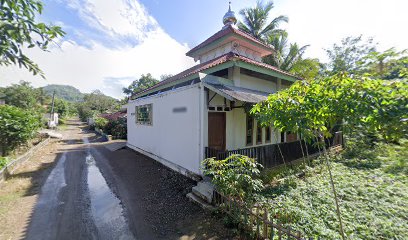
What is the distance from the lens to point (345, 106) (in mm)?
2420

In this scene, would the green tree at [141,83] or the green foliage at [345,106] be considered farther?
the green tree at [141,83]

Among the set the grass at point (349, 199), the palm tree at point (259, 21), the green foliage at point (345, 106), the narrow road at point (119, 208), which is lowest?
the narrow road at point (119, 208)

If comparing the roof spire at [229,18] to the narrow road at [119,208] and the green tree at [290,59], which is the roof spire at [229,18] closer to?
the green tree at [290,59]

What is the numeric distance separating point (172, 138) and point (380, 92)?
6936 mm

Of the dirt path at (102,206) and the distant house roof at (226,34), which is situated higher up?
the distant house roof at (226,34)

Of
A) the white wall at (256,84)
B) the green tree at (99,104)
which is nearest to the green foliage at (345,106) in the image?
the white wall at (256,84)

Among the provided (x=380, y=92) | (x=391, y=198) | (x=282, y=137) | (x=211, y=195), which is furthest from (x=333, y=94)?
(x=282, y=137)

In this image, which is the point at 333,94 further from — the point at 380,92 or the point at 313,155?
the point at 313,155

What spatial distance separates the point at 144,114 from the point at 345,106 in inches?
396

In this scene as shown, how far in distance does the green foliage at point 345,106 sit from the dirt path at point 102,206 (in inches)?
113

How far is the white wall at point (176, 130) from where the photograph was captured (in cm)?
662

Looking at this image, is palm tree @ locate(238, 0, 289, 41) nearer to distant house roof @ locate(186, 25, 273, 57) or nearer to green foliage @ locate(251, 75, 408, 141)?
distant house roof @ locate(186, 25, 273, 57)

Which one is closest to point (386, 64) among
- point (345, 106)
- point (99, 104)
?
point (345, 106)

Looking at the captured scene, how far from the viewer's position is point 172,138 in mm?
8070
